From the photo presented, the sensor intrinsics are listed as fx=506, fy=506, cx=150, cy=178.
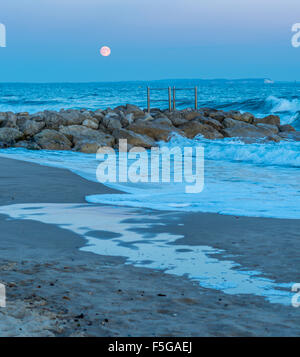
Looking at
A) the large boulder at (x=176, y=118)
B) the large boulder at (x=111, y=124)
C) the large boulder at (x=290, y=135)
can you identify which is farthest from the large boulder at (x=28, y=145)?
the large boulder at (x=290, y=135)

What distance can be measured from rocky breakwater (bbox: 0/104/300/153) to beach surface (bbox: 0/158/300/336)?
10662 millimetres

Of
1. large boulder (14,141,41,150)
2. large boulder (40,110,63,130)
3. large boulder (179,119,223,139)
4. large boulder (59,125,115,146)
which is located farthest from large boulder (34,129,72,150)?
large boulder (179,119,223,139)

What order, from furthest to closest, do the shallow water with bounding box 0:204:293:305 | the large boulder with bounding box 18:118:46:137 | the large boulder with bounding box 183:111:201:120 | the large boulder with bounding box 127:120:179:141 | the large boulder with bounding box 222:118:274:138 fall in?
the large boulder with bounding box 183:111:201:120, the large boulder with bounding box 222:118:274:138, the large boulder with bounding box 127:120:179:141, the large boulder with bounding box 18:118:46:137, the shallow water with bounding box 0:204:293:305

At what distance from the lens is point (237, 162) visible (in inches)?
564

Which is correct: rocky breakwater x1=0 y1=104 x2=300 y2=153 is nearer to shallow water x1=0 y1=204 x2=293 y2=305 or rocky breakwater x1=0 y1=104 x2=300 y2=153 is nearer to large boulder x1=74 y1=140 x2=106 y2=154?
large boulder x1=74 y1=140 x2=106 y2=154

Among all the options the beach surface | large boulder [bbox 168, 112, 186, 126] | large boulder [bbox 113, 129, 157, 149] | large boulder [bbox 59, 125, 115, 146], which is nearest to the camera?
the beach surface

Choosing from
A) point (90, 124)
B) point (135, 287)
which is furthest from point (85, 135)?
point (135, 287)

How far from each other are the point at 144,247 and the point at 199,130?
1542 cm

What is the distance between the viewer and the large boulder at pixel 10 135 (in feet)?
56.9

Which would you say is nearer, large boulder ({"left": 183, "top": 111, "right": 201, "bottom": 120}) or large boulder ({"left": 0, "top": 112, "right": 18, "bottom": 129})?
large boulder ({"left": 0, "top": 112, "right": 18, "bottom": 129})

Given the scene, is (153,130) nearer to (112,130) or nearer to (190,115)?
(112,130)

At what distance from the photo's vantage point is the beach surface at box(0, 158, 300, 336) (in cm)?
300

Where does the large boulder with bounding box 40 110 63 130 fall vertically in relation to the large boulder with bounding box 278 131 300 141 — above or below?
above
